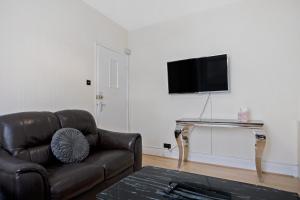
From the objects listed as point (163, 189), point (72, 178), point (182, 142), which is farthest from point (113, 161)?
point (182, 142)

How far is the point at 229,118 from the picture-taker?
2994 mm

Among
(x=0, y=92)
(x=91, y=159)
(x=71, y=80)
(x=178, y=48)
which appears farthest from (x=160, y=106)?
(x=0, y=92)

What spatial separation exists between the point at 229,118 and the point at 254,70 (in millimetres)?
797

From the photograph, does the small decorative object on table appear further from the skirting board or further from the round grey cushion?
the round grey cushion

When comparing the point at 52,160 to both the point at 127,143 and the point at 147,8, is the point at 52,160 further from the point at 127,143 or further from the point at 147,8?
the point at 147,8

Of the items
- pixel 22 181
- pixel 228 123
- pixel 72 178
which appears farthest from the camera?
pixel 228 123

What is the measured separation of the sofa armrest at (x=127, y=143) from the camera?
91.0 inches

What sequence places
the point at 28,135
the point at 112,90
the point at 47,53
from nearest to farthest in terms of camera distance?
the point at 28,135 → the point at 47,53 → the point at 112,90

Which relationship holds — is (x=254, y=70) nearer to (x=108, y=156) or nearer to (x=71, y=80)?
(x=108, y=156)

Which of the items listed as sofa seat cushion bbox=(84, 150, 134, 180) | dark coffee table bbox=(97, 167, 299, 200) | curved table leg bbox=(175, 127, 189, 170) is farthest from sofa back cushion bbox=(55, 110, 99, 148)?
curved table leg bbox=(175, 127, 189, 170)

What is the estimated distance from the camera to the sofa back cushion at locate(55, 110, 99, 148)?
87.7 inches

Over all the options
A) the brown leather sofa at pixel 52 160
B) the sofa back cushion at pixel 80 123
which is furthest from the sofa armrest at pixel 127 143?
the sofa back cushion at pixel 80 123

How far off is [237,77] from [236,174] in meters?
1.41

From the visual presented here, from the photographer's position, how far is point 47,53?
2.46 metres
